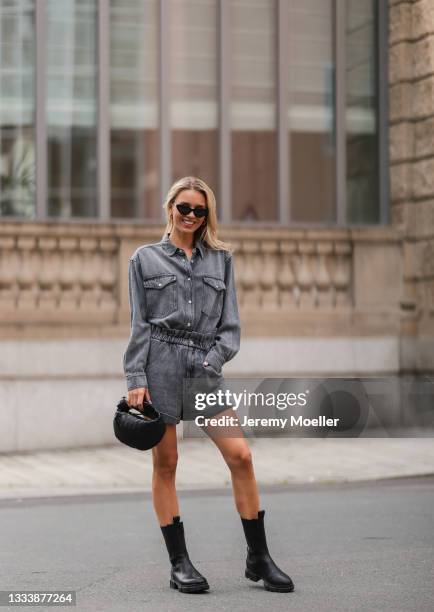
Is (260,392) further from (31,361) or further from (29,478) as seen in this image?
(31,361)

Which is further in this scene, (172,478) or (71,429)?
(71,429)

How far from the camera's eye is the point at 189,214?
6082 millimetres

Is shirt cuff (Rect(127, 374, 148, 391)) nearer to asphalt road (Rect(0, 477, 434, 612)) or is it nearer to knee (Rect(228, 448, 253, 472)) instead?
knee (Rect(228, 448, 253, 472))

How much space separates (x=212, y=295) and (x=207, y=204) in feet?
1.33

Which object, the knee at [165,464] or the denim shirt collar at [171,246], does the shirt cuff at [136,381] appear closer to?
the knee at [165,464]

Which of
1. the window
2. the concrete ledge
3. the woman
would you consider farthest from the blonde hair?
the window

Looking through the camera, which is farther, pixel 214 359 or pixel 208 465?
pixel 208 465

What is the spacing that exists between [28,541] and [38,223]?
6.45 m

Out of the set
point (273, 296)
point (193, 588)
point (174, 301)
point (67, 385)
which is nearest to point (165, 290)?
point (174, 301)

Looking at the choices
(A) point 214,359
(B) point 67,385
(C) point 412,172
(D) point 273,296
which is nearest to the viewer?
(A) point 214,359

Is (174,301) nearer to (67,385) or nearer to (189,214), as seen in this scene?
(189,214)

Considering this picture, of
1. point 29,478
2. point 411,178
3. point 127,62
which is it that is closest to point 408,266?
point 411,178

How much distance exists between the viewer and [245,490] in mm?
6094

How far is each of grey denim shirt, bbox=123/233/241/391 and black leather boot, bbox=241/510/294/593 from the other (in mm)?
718
